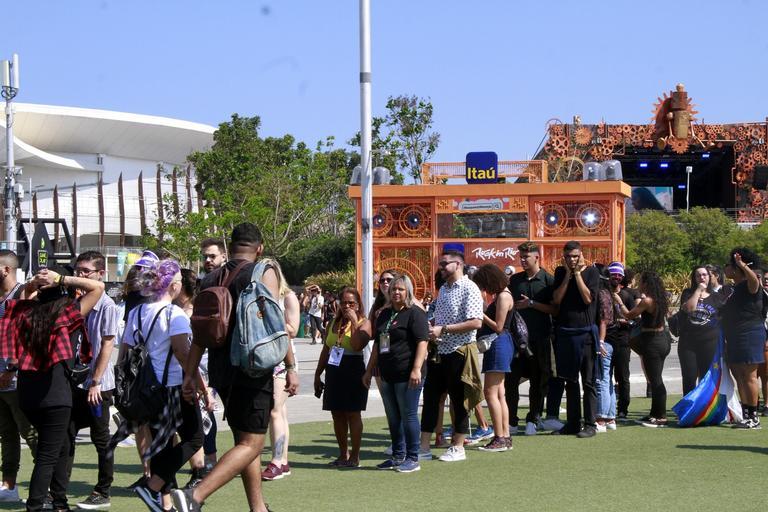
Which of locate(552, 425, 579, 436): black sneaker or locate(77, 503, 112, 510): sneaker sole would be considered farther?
locate(552, 425, 579, 436): black sneaker

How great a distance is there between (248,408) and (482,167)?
18.2 m

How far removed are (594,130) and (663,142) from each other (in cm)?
361

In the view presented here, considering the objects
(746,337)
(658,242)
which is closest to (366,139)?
(746,337)

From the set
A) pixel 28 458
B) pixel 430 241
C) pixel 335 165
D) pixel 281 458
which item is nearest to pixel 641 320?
pixel 281 458

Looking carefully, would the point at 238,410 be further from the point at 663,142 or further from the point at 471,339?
the point at 663,142

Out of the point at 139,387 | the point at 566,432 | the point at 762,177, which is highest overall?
the point at 762,177

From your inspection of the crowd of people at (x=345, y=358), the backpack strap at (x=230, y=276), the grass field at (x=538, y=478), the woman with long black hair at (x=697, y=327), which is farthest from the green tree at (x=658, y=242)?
the backpack strap at (x=230, y=276)

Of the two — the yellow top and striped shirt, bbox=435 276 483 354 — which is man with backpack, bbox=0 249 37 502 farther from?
striped shirt, bbox=435 276 483 354

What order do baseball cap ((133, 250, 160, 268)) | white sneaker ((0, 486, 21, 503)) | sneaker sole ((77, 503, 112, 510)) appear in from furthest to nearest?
white sneaker ((0, 486, 21, 503))
sneaker sole ((77, 503, 112, 510))
baseball cap ((133, 250, 160, 268))

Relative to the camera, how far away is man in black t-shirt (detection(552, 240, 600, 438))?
9.98m

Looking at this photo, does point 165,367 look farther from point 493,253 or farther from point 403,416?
point 493,253

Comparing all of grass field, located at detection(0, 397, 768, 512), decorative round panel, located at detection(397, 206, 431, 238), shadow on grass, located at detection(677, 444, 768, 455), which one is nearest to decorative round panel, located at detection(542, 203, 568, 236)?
decorative round panel, located at detection(397, 206, 431, 238)

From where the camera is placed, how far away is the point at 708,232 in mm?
59469

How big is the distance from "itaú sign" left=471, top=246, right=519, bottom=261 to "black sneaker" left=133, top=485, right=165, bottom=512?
56.3 feet
